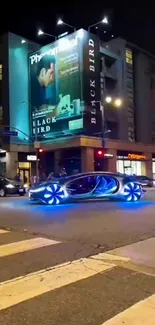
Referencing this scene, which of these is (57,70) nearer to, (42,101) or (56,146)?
(42,101)

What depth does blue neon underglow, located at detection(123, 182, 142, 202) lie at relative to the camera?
16797mm

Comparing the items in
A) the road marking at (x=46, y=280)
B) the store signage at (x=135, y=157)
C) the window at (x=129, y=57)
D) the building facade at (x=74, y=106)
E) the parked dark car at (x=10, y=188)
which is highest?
the window at (x=129, y=57)

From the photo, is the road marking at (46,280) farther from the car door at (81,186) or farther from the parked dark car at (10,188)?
the parked dark car at (10,188)

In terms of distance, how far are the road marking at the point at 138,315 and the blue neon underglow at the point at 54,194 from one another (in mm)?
11256

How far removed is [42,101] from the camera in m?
44.3

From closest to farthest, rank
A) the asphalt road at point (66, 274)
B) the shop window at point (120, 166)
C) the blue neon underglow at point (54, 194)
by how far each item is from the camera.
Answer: the asphalt road at point (66, 274), the blue neon underglow at point (54, 194), the shop window at point (120, 166)

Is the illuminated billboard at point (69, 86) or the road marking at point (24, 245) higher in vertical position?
the illuminated billboard at point (69, 86)

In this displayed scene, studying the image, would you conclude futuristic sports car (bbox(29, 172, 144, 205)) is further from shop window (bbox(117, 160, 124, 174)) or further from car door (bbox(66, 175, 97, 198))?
shop window (bbox(117, 160, 124, 174))

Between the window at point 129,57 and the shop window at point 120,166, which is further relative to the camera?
the window at point 129,57

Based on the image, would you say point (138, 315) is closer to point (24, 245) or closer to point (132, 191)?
point (24, 245)

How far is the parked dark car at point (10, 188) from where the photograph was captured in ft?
82.0

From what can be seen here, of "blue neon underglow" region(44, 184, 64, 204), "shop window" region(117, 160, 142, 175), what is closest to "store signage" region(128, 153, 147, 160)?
"shop window" region(117, 160, 142, 175)

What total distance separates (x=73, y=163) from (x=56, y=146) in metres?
2.89

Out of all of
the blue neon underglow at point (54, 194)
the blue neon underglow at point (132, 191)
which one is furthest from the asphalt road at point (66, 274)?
the blue neon underglow at point (132, 191)
